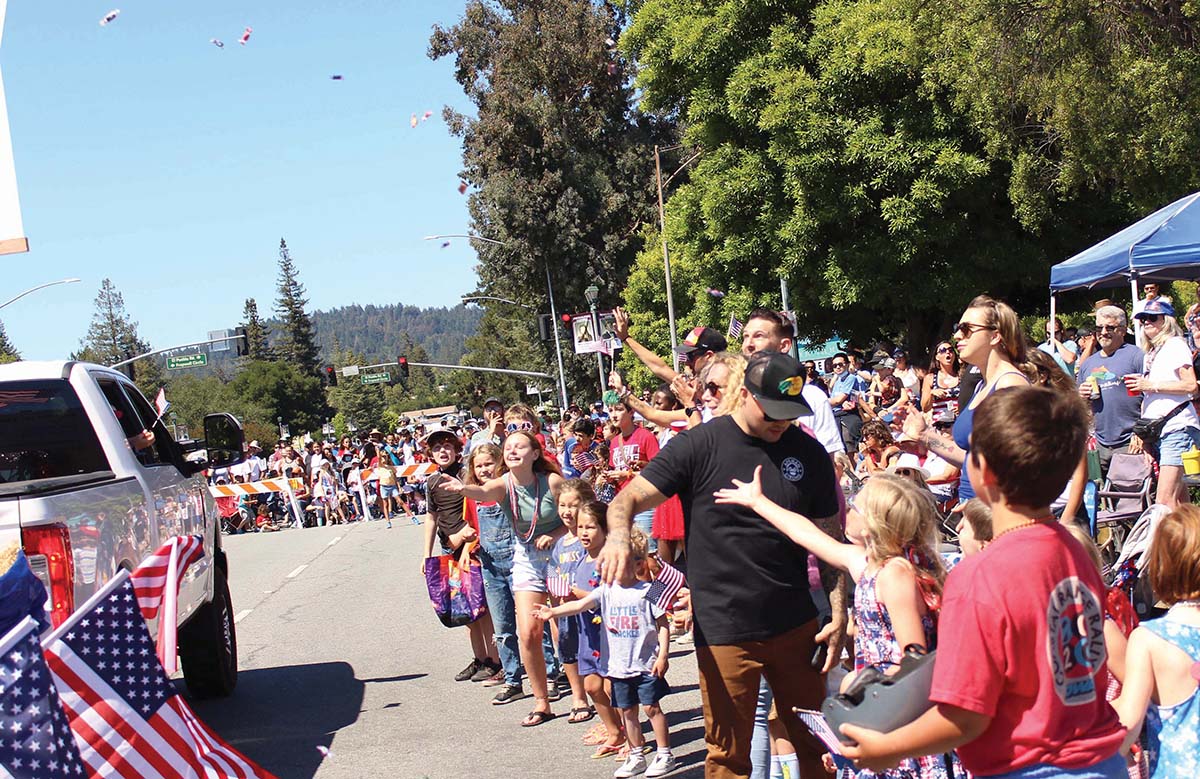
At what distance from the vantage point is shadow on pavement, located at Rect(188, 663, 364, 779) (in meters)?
7.29

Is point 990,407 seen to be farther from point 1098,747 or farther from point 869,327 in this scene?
point 869,327

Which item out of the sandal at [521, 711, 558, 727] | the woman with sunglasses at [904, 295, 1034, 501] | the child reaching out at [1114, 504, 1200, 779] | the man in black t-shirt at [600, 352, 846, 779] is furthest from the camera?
the sandal at [521, 711, 558, 727]

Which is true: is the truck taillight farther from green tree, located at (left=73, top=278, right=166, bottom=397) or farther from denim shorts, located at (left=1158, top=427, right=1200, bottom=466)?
green tree, located at (left=73, top=278, right=166, bottom=397)

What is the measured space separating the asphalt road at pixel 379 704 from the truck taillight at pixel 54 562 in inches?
84.6

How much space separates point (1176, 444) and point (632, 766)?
14.0 ft

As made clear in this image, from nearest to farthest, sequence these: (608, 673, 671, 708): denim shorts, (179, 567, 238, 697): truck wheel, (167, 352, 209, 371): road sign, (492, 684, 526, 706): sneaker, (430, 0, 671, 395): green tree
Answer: (608, 673, 671, 708): denim shorts
(492, 684, 526, 706): sneaker
(179, 567, 238, 697): truck wheel
(430, 0, 671, 395): green tree
(167, 352, 209, 371): road sign

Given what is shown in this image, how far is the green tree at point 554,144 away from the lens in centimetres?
4244

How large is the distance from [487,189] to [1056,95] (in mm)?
27980

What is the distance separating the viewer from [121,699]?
13.0 ft

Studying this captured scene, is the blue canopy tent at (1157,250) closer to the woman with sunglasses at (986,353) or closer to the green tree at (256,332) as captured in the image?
the woman with sunglasses at (986,353)

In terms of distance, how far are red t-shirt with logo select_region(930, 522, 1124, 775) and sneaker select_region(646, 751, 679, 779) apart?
3.65m

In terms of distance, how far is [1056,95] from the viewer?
16.6 metres

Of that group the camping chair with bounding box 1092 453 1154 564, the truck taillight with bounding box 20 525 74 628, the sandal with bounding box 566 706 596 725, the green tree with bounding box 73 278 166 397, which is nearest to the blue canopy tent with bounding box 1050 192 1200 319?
the camping chair with bounding box 1092 453 1154 564

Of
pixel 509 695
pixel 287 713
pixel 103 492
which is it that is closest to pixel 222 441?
pixel 287 713
